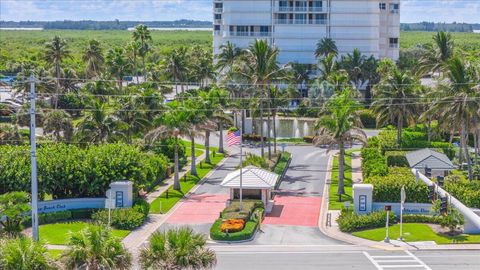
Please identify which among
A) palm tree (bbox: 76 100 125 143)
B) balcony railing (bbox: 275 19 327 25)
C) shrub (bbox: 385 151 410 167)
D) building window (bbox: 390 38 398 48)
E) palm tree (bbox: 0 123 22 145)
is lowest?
shrub (bbox: 385 151 410 167)

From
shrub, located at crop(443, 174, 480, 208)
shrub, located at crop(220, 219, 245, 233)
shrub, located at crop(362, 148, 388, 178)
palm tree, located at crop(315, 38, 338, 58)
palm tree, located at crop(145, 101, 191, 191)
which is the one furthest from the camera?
palm tree, located at crop(315, 38, 338, 58)

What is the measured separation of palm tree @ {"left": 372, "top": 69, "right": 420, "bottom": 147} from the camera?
77.4m

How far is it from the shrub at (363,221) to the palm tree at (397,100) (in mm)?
26482

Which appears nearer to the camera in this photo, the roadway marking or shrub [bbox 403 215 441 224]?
the roadway marking

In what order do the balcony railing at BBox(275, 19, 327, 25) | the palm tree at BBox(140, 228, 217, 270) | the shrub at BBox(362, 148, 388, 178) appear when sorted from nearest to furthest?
the palm tree at BBox(140, 228, 217, 270)
the shrub at BBox(362, 148, 388, 178)
the balcony railing at BBox(275, 19, 327, 25)

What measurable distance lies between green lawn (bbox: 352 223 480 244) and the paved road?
2.41m

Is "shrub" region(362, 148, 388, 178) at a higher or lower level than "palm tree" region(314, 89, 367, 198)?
lower

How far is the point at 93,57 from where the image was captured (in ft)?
376

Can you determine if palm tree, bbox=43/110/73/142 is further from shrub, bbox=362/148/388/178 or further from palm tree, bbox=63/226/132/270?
palm tree, bbox=63/226/132/270

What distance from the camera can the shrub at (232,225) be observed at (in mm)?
50000

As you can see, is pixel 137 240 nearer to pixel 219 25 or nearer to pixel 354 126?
pixel 354 126

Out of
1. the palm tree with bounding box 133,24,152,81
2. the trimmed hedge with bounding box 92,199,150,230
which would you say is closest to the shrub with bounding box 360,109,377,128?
the palm tree with bounding box 133,24,152,81

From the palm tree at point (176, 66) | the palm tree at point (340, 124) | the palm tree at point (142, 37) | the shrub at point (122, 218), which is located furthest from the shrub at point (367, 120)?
the shrub at point (122, 218)

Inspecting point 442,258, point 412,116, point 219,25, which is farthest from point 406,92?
point 219,25
